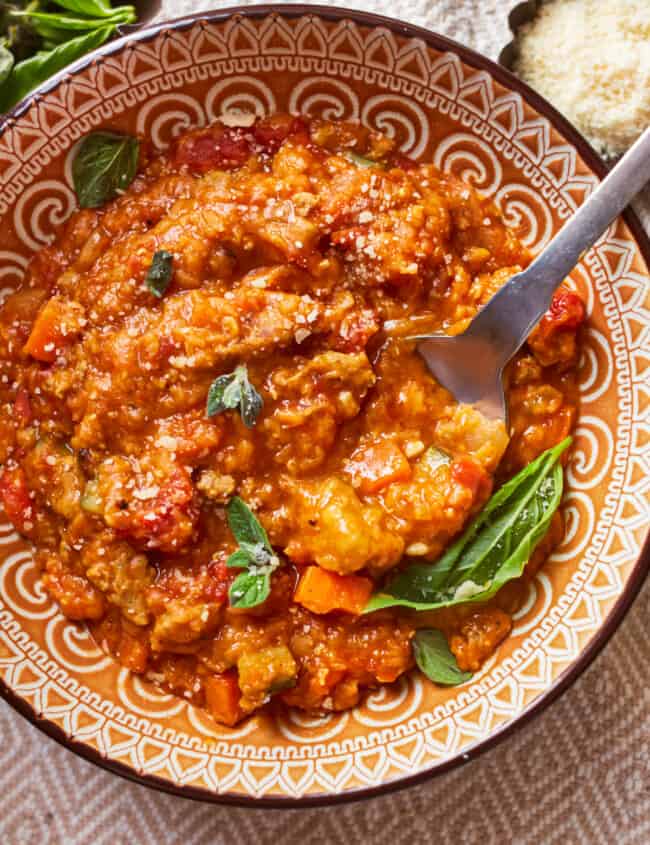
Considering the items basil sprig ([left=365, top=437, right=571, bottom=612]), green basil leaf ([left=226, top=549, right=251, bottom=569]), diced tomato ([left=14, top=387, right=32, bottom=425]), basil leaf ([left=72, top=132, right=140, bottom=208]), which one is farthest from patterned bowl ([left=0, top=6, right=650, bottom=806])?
green basil leaf ([left=226, top=549, right=251, bottom=569])

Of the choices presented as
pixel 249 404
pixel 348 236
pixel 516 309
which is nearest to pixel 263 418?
pixel 249 404

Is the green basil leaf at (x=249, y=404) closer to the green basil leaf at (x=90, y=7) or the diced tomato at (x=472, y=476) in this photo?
the diced tomato at (x=472, y=476)

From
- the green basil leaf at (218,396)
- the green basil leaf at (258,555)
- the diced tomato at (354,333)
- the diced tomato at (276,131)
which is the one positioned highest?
the diced tomato at (276,131)

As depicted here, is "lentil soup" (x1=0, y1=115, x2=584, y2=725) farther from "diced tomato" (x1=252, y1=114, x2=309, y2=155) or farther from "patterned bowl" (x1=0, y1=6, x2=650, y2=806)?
"patterned bowl" (x1=0, y1=6, x2=650, y2=806)

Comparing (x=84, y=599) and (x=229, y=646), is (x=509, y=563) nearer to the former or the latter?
(x=229, y=646)

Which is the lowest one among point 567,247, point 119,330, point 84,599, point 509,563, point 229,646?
point 84,599

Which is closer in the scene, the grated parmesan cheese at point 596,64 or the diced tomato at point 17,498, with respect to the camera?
the diced tomato at point 17,498

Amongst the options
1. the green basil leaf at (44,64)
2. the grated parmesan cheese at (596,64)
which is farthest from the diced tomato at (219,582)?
the grated parmesan cheese at (596,64)

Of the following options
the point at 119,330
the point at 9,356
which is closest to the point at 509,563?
the point at 119,330
